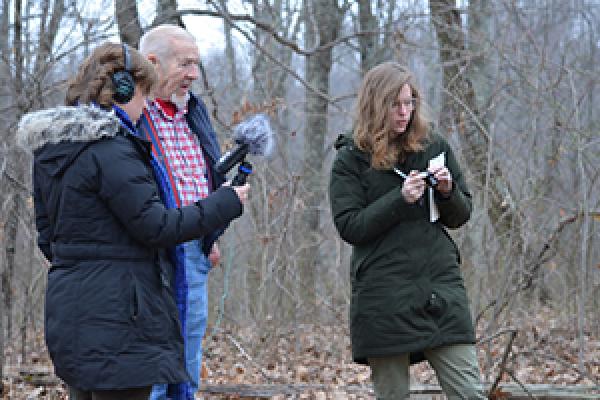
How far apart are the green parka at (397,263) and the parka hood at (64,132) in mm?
1192

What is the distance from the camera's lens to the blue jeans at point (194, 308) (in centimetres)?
322

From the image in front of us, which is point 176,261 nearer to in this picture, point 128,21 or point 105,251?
point 105,251

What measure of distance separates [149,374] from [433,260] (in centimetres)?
135

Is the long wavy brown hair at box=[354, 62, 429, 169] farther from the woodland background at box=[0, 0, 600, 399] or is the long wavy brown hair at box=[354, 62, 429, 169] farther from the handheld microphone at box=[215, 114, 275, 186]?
the woodland background at box=[0, 0, 600, 399]

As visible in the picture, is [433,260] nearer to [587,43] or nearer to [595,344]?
[595,344]

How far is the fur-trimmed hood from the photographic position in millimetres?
2600

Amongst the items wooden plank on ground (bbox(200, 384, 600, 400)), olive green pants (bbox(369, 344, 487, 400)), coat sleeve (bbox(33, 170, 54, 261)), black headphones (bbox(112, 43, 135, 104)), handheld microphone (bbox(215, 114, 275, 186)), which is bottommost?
wooden plank on ground (bbox(200, 384, 600, 400))

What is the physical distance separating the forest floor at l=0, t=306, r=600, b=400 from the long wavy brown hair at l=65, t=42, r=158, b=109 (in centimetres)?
296

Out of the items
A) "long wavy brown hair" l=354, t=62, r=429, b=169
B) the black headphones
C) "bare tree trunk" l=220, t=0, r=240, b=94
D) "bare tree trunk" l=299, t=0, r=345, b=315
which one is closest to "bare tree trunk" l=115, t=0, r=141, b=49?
"bare tree trunk" l=220, t=0, r=240, b=94

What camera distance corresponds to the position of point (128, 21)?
22.0ft

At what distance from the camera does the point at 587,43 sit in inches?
516

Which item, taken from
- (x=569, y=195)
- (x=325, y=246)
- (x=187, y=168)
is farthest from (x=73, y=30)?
(x=569, y=195)

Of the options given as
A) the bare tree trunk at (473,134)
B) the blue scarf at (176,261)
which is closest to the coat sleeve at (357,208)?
the blue scarf at (176,261)

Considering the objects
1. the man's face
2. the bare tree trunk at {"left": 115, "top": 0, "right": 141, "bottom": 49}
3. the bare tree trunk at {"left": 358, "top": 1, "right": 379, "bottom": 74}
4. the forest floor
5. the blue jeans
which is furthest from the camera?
the bare tree trunk at {"left": 358, "top": 1, "right": 379, "bottom": 74}
